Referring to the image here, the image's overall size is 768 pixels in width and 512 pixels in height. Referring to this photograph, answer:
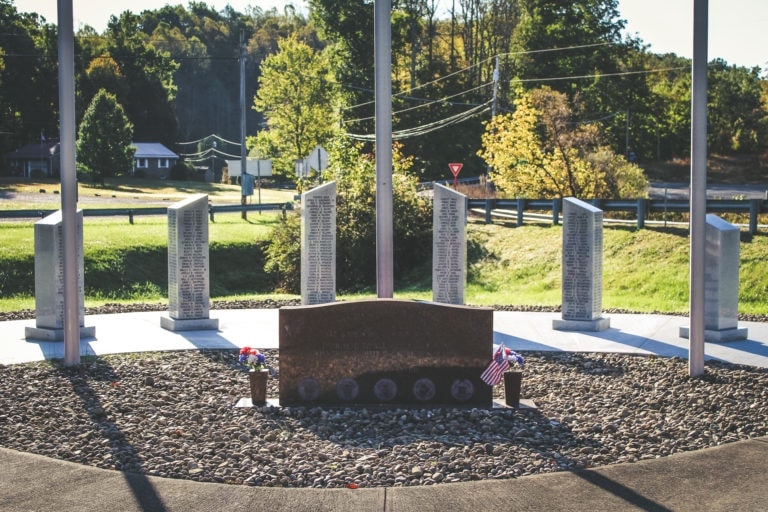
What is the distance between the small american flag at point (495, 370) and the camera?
899 centimetres

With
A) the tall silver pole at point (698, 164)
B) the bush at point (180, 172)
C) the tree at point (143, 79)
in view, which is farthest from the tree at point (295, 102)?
the tall silver pole at point (698, 164)

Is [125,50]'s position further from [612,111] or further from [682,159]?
[682,159]

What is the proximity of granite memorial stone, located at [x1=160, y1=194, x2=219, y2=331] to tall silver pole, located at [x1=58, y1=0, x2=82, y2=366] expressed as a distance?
338 centimetres

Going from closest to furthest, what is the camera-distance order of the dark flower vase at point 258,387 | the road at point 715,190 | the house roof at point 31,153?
the dark flower vase at point 258,387 → the road at point 715,190 → the house roof at point 31,153

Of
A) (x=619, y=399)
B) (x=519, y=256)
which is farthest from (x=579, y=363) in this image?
(x=519, y=256)

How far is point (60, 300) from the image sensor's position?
520 inches

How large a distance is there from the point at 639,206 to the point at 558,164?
1055 centimetres

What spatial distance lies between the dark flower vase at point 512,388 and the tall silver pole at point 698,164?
2.48 m

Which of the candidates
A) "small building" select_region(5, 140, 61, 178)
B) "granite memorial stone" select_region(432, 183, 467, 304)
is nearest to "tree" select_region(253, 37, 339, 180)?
"small building" select_region(5, 140, 61, 178)

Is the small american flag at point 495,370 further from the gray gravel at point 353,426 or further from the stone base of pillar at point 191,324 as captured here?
the stone base of pillar at point 191,324

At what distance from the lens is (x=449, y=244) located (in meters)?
15.3

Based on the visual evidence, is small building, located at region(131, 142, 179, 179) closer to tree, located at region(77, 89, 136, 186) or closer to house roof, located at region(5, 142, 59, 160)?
house roof, located at region(5, 142, 59, 160)

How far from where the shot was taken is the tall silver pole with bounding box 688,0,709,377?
1018 cm

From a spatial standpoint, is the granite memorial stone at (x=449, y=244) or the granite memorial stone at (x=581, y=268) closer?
the granite memorial stone at (x=581, y=268)
